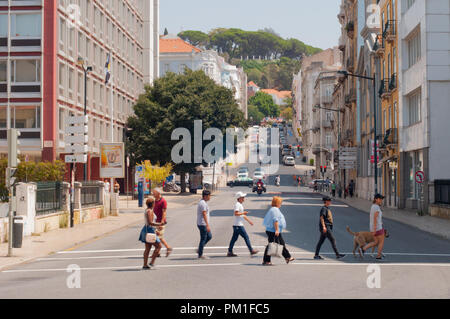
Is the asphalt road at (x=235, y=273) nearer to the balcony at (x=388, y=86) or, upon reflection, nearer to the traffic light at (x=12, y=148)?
the traffic light at (x=12, y=148)

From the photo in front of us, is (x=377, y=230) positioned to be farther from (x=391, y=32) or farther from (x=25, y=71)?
(x=25, y=71)

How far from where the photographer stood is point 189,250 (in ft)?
65.3

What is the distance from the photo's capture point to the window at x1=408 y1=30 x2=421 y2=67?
40.2 metres

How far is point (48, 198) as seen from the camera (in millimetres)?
27812

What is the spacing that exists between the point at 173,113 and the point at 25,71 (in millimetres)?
19316

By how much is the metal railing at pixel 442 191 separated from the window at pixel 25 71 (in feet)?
90.8

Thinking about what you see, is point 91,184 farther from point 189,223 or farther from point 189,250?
point 189,250

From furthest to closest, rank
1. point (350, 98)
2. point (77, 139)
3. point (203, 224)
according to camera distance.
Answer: point (350, 98) < point (77, 139) < point (203, 224)

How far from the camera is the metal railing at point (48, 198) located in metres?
26.6

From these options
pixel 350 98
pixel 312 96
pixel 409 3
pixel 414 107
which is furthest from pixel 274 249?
pixel 312 96

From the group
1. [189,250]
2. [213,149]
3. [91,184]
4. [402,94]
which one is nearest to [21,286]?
[189,250]

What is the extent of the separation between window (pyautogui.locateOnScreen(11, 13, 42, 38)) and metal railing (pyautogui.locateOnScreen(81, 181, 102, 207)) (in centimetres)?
1632

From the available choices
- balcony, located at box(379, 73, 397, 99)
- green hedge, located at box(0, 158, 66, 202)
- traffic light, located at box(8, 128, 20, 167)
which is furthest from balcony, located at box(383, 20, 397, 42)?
traffic light, located at box(8, 128, 20, 167)
